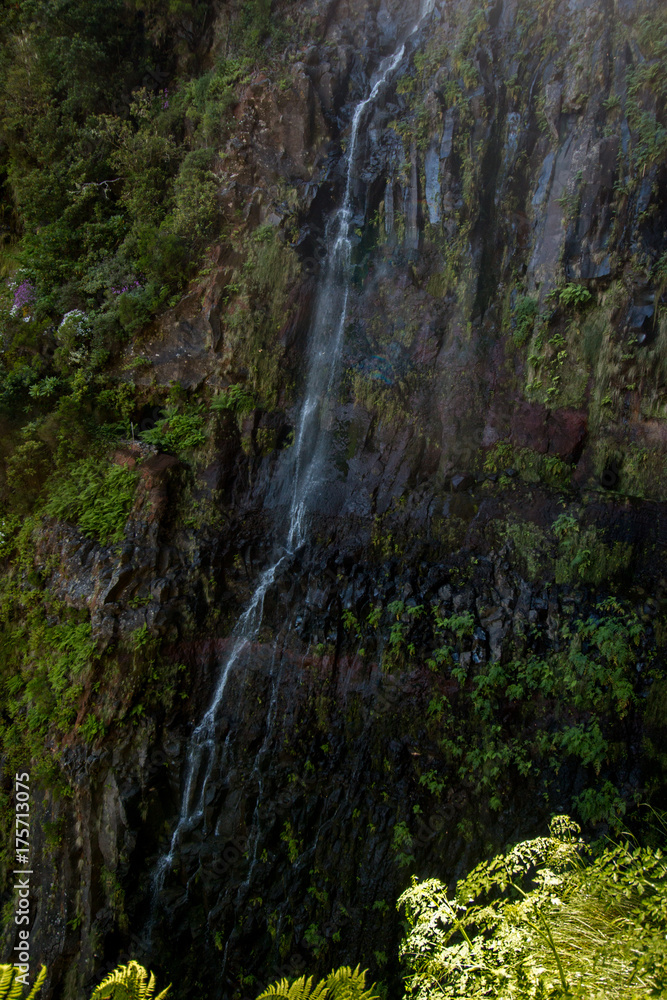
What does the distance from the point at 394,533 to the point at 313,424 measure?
2.41m

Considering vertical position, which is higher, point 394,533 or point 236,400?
point 236,400

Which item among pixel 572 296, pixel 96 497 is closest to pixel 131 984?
pixel 96 497

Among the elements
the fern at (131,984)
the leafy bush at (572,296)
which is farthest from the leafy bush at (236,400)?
the fern at (131,984)

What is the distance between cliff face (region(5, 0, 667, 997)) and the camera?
6.65 metres

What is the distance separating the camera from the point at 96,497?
875 cm

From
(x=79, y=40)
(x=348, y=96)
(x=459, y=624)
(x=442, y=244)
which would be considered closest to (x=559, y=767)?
(x=459, y=624)

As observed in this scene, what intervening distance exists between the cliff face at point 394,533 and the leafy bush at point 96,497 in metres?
0.22

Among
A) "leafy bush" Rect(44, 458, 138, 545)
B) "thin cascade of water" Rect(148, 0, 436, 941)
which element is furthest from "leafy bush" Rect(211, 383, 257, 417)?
"leafy bush" Rect(44, 458, 138, 545)

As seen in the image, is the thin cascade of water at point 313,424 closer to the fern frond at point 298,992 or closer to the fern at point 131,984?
the fern at point 131,984

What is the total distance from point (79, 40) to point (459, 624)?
13920 millimetres

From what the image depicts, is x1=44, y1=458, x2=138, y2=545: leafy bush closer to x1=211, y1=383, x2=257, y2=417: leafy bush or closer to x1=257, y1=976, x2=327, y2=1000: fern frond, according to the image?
x1=211, y1=383, x2=257, y2=417: leafy bush

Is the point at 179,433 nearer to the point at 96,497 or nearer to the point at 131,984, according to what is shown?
the point at 96,497

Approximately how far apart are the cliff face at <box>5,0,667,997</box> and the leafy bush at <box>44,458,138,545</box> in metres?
0.22

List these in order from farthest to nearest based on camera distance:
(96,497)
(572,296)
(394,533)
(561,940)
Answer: (96,497) < (394,533) < (572,296) < (561,940)
